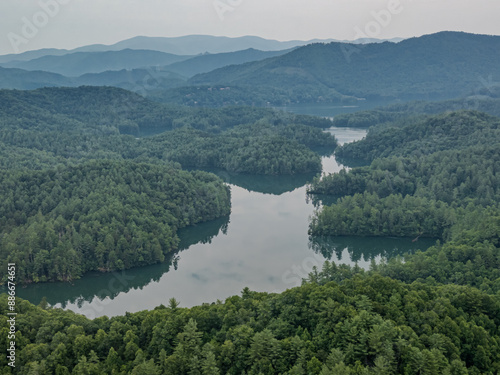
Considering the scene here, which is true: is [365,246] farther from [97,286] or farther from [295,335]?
[295,335]

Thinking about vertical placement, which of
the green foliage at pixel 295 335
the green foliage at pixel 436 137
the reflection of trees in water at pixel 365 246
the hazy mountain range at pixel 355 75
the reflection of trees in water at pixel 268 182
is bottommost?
the reflection of trees in water at pixel 365 246

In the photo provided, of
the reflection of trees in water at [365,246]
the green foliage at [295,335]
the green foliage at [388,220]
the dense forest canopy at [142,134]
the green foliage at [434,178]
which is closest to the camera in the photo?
the green foliage at [295,335]

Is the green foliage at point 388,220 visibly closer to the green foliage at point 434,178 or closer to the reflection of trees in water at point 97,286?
the green foliage at point 434,178

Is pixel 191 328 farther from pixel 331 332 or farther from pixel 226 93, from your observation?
pixel 226 93

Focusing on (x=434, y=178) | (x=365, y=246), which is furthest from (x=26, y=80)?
(x=365, y=246)

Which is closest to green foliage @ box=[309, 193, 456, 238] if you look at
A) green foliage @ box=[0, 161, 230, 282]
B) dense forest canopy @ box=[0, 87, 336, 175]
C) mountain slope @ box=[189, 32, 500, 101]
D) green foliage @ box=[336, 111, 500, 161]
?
green foliage @ box=[0, 161, 230, 282]

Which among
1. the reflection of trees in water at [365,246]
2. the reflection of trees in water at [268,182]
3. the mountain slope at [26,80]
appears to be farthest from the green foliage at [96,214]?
the mountain slope at [26,80]
